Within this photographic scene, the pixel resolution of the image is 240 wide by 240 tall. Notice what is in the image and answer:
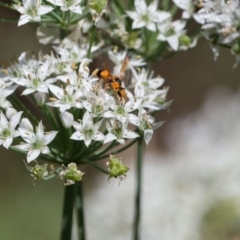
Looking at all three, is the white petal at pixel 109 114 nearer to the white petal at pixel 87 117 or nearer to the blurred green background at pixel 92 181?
the white petal at pixel 87 117

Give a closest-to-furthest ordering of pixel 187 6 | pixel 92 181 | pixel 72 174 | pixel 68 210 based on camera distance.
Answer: pixel 72 174, pixel 68 210, pixel 187 6, pixel 92 181

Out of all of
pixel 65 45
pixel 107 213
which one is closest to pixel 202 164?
pixel 107 213

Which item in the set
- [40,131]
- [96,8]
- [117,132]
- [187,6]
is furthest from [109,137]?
[187,6]

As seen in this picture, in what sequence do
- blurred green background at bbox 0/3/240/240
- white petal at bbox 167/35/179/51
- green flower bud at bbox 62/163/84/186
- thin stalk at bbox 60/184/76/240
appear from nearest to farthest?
1. green flower bud at bbox 62/163/84/186
2. thin stalk at bbox 60/184/76/240
3. white petal at bbox 167/35/179/51
4. blurred green background at bbox 0/3/240/240

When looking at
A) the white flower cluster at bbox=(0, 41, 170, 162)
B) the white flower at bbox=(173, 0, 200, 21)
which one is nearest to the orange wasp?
the white flower cluster at bbox=(0, 41, 170, 162)

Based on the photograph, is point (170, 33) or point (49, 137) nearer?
point (49, 137)

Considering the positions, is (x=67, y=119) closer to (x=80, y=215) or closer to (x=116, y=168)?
(x=116, y=168)

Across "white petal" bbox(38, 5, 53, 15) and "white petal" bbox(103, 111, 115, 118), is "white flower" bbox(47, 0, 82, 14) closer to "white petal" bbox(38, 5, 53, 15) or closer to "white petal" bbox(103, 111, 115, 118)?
"white petal" bbox(38, 5, 53, 15)
